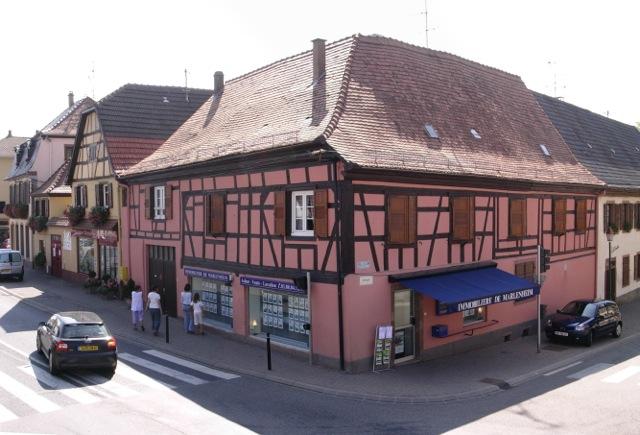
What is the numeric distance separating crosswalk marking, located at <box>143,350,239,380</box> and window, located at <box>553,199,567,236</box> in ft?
48.6

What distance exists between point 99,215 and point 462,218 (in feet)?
58.3

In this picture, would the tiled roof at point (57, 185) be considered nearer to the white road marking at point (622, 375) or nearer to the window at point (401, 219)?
the window at point (401, 219)

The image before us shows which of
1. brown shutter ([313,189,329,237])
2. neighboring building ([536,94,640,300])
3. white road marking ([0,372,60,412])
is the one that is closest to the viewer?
white road marking ([0,372,60,412])

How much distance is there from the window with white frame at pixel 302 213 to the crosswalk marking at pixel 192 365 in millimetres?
4416

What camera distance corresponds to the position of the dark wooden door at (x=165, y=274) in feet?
82.1

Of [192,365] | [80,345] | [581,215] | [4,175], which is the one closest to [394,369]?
[192,365]

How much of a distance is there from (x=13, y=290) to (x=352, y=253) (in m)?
22.0

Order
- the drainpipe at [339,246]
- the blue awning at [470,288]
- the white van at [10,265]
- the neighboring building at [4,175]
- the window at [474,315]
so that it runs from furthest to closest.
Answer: the neighboring building at [4,175]
the white van at [10,265]
the window at [474,315]
the blue awning at [470,288]
the drainpipe at [339,246]

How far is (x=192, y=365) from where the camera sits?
1781cm

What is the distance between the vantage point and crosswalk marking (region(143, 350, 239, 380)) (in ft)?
54.8

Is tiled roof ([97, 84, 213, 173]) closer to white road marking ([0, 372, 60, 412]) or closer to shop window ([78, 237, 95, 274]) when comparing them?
shop window ([78, 237, 95, 274])

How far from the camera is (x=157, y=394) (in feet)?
48.2

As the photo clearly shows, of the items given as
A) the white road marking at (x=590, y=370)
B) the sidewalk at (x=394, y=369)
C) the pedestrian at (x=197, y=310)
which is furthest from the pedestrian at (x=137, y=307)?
the white road marking at (x=590, y=370)

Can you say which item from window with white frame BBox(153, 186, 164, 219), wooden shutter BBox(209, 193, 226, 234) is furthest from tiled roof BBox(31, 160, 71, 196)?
wooden shutter BBox(209, 193, 226, 234)
